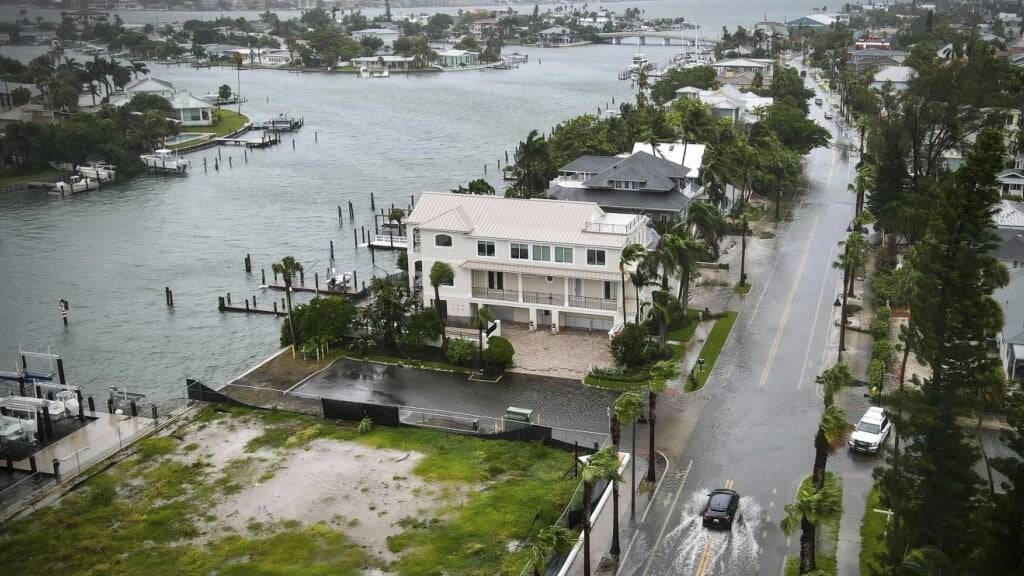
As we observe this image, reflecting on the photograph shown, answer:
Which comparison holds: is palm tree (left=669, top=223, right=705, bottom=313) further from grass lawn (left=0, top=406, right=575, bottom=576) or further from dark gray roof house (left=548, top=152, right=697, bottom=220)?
grass lawn (left=0, top=406, right=575, bottom=576)

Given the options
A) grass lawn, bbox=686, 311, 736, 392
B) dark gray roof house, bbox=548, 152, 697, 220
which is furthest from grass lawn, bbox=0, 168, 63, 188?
grass lawn, bbox=686, 311, 736, 392

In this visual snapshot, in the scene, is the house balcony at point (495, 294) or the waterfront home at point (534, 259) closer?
the waterfront home at point (534, 259)

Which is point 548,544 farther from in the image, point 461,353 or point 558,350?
point 558,350

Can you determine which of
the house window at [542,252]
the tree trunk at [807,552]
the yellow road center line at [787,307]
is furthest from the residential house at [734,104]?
the tree trunk at [807,552]

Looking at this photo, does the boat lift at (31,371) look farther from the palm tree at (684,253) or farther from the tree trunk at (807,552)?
the tree trunk at (807,552)

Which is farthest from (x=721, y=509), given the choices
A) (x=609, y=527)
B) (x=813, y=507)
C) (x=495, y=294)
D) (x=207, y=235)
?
(x=207, y=235)

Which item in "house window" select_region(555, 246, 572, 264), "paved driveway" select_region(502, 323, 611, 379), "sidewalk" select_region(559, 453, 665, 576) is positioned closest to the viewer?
"sidewalk" select_region(559, 453, 665, 576)
